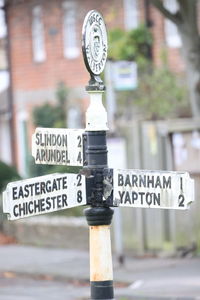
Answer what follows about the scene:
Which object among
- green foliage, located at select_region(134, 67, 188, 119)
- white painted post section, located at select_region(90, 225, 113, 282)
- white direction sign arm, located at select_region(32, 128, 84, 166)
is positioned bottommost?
white painted post section, located at select_region(90, 225, 113, 282)

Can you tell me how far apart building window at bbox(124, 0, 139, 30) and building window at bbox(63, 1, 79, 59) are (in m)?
2.01

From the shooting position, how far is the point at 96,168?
5469 millimetres

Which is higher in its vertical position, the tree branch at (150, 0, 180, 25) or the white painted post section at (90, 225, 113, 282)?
the tree branch at (150, 0, 180, 25)

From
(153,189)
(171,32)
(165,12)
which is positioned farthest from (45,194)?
(171,32)

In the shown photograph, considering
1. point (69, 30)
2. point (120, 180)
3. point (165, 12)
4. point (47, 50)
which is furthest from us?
point (47, 50)

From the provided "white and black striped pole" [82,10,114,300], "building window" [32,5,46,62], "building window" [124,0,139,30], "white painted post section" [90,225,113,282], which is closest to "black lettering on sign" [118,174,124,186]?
"white and black striped pole" [82,10,114,300]

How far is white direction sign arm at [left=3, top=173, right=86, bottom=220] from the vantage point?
5.37 meters

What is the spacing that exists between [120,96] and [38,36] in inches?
338

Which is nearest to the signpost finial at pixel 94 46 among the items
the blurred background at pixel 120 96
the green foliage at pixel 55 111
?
the blurred background at pixel 120 96

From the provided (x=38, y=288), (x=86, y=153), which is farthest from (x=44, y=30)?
(x=86, y=153)

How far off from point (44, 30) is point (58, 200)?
2089cm

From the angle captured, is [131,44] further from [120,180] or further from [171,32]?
[120,180]

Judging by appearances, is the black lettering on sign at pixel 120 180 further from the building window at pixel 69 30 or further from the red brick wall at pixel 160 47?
the building window at pixel 69 30

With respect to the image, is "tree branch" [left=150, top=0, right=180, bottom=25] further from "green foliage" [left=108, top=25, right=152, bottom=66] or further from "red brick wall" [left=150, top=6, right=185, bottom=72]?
"red brick wall" [left=150, top=6, right=185, bottom=72]
